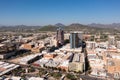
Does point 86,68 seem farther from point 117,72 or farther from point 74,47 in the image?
point 74,47

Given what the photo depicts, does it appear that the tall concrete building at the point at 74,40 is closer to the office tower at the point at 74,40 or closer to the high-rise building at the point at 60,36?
the office tower at the point at 74,40

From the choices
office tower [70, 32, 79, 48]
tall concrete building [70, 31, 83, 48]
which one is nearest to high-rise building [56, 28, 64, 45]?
tall concrete building [70, 31, 83, 48]

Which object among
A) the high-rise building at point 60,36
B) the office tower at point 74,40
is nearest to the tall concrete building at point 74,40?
the office tower at point 74,40

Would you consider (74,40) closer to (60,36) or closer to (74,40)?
(74,40)

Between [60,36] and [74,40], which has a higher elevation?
[60,36]

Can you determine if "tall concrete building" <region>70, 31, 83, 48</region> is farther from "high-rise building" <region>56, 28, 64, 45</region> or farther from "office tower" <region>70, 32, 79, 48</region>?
"high-rise building" <region>56, 28, 64, 45</region>

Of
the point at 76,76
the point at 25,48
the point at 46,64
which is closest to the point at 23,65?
the point at 46,64

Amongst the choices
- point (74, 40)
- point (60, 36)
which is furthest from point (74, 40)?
point (60, 36)

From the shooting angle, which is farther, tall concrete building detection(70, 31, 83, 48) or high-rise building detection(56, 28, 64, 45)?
high-rise building detection(56, 28, 64, 45)

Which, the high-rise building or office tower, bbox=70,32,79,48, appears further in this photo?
the high-rise building

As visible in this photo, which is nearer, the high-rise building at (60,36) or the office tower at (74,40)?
the office tower at (74,40)

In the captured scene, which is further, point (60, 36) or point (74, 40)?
point (60, 36)
